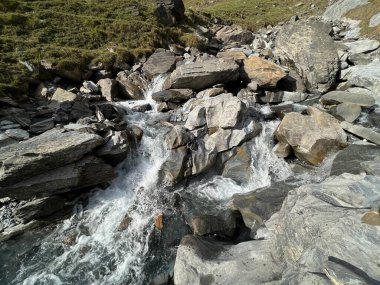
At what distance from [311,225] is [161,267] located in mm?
6496

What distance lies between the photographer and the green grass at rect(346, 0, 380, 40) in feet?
109

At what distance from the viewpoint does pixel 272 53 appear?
101 feet

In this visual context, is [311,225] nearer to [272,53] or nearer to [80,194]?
[80,194]

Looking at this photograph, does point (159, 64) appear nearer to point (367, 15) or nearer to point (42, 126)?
point (42, 126)

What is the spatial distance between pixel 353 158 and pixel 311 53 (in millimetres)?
13670

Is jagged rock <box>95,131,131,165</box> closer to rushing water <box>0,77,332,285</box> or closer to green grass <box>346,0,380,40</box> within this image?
rushing water <box>0,77,332,285</box>

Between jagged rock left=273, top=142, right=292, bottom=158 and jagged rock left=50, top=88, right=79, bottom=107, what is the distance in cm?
1412

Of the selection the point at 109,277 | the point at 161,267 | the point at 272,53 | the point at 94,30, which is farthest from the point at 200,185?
the point at 94,30

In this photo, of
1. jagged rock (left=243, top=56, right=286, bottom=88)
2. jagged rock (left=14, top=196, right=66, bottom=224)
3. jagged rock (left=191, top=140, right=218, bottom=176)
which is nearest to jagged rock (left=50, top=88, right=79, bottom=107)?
jagged rock (left=14, top=196, right=66, bottom=224)

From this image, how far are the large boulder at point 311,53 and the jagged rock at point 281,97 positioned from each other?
2142 millimetres

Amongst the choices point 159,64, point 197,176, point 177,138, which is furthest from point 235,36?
point 197,176

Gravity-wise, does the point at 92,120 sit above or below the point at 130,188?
above

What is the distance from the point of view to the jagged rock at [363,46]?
29106 mm

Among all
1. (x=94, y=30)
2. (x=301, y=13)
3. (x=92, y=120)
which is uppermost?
(x=94, y=30)
